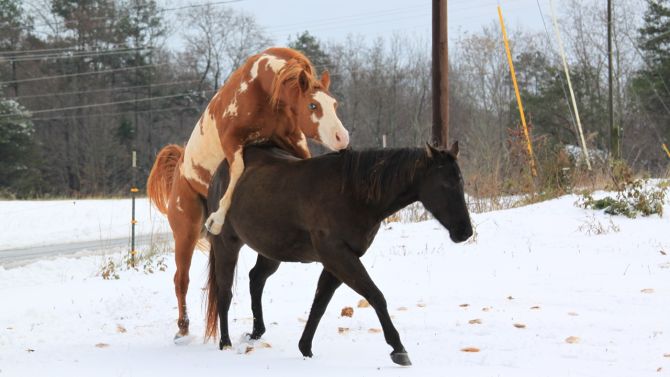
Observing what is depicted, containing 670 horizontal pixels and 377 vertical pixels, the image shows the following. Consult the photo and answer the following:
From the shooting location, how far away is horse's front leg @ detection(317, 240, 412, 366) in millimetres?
4562

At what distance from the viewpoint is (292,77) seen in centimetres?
529

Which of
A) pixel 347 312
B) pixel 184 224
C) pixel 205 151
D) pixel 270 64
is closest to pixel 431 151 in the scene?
pixel 270 64

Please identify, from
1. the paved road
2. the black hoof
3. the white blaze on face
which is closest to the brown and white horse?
the white blaze on face

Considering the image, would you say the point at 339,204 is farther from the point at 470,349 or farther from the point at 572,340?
the point at 572,340

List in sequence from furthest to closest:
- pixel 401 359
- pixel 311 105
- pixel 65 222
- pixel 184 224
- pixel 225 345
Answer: pixel 65 222, pixel 184 224, pixel 225 345, pixel 311 105, pixel 401 359

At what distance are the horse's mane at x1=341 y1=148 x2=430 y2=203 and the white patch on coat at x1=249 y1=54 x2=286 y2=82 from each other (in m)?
1.16

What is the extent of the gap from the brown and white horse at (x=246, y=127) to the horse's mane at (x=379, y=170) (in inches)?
11.7

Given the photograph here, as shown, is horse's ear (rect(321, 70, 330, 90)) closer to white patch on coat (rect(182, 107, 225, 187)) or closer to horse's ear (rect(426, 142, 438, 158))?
white patch on coat (rect(182, 107, 225, 187))

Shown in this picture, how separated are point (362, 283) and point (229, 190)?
4.80ft

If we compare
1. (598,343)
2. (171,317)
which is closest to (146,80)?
(171,317)

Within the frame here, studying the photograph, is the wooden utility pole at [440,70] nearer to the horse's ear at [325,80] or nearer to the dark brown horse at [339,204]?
the horse's ear at [325,80]

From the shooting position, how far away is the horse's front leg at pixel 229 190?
5480 millimetres

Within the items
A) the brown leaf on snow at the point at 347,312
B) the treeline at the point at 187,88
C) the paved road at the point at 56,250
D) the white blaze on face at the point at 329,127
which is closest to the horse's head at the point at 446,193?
the white blaze on face at the point at 329,127

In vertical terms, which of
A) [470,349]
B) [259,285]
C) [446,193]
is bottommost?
[470,349]
